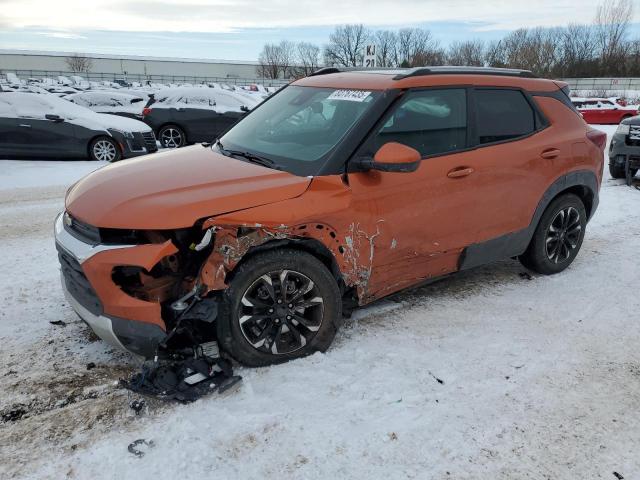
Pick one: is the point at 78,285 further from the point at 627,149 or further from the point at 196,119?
the point at 196,119

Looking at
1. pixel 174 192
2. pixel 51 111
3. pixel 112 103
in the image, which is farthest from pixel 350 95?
pixel 112 103

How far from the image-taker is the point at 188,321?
3.06 meters

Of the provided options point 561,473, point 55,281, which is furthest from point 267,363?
point 55,281

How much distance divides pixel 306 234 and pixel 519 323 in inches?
73.5

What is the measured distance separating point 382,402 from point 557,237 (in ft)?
9.06

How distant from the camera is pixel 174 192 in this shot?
3.12 meters

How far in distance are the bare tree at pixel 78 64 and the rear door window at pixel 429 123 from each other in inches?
3878

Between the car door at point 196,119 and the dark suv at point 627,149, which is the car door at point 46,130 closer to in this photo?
the car door at point 196,119

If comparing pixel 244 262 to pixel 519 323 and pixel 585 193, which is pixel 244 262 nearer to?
pixel 519 323

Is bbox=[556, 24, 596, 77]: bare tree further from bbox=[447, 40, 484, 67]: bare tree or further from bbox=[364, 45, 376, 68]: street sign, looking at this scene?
bbox=[364, 45, 376, 68]: street sign

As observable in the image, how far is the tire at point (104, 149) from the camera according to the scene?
11.3m

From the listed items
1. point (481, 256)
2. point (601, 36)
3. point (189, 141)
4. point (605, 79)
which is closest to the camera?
point (481, 256)

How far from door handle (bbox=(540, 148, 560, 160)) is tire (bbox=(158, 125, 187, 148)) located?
10897mm

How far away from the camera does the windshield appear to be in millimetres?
3568
